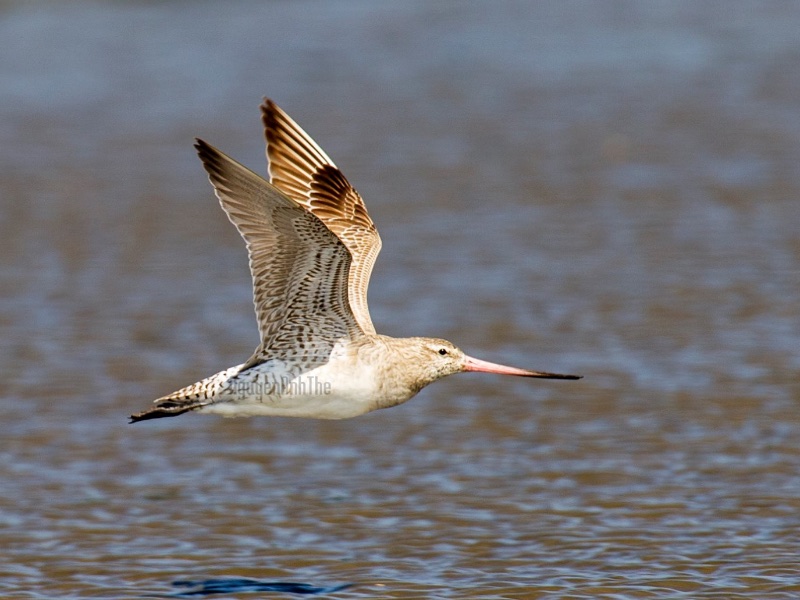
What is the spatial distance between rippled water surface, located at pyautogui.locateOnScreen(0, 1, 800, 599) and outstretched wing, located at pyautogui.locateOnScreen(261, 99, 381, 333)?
1.16 m

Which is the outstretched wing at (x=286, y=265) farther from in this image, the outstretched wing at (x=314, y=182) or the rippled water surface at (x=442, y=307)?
the rippled water surface at (x=442, y=307)

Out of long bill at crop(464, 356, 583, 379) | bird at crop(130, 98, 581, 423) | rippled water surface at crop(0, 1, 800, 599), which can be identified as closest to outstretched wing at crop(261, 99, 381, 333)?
bird at crop(130, 98, 581, 423)

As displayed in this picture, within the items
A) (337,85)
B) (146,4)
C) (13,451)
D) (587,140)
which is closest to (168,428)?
(13,451)

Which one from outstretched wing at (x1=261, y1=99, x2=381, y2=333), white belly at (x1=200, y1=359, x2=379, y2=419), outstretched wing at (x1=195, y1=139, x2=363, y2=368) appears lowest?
white belly at (x1=200, y1=359, x2=379, y2=419)

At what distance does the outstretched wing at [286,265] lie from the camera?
5.28 metres

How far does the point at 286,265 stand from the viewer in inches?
217

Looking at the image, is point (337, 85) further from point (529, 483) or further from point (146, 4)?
point (529, 483)

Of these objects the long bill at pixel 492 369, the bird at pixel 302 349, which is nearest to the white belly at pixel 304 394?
the bird at pixel 302 349

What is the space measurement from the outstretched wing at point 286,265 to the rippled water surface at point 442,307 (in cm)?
87

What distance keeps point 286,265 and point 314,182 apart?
2.90 feet

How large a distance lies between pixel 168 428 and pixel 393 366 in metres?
2.16

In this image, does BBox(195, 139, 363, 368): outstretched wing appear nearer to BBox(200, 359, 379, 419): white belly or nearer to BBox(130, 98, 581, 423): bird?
BBox(130, 98, 581, 423): bird

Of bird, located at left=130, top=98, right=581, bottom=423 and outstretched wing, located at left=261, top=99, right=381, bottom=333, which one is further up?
outstretched wing, located at left=261, top=99, right=381, bottom=333

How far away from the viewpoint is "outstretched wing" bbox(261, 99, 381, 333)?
244 inches
